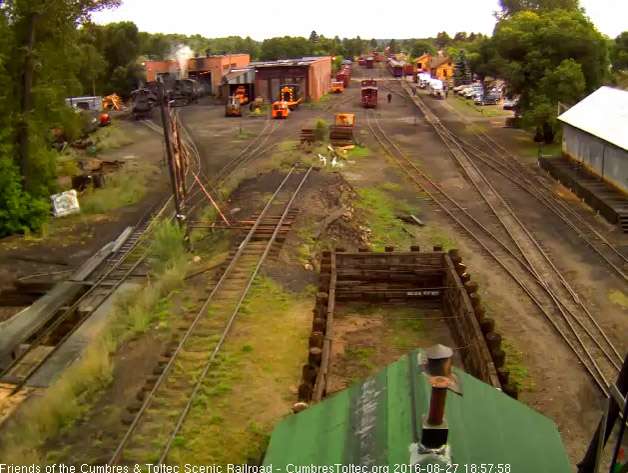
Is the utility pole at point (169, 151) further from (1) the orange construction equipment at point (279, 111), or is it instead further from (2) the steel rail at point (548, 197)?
(1) the orange construction equipment at point (279, 111)

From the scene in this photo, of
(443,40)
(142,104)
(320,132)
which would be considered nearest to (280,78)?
(142,104)

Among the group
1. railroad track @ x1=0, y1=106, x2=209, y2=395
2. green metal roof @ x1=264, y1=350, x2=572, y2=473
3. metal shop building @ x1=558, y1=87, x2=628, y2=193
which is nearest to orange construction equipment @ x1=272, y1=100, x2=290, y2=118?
metal shop building @ x1=558, y1=87, x2=628, y2=193

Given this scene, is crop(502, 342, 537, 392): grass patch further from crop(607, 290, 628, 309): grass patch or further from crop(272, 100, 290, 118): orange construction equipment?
crop(272, 100, 290, 118): orange construction equipment

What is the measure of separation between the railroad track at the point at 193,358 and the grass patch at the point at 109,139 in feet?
75.9

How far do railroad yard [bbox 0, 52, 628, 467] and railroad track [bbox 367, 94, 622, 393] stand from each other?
2.3 inches

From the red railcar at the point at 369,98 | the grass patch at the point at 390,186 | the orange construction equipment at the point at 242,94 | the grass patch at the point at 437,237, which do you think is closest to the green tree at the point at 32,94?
the grass patch at the point at 390,186

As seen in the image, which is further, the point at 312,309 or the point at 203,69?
the point at 203,69

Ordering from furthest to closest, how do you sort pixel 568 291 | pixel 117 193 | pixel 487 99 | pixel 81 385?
pixel 487 99, pixel 117 193, pixel 568 291, pixel 81 385

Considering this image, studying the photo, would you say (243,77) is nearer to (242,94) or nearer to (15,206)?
(242,94)

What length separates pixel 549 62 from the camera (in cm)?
3153

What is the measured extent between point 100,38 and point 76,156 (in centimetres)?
3209

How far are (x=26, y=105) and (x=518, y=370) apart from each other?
19185mm

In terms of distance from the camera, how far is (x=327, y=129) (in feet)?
119

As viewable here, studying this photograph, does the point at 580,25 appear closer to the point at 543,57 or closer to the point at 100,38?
the point at 543,57
